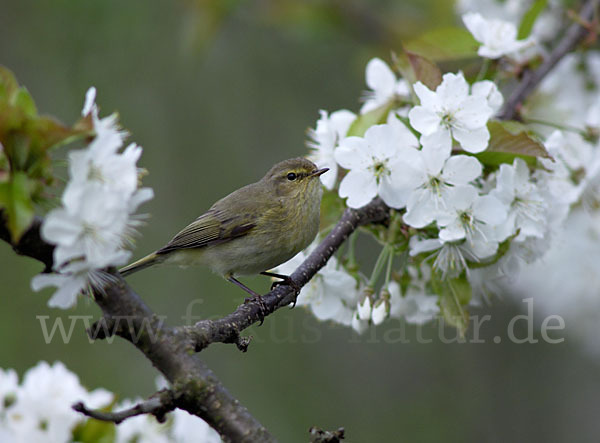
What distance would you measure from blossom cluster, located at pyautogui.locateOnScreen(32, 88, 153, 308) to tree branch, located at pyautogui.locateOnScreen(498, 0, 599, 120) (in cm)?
234

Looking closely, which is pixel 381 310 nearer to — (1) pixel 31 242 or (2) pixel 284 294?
(2) pixel 284 294

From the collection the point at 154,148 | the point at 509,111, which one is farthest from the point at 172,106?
the point at 509,111

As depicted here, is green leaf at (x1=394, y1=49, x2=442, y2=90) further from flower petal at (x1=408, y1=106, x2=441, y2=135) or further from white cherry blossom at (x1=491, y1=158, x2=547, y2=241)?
white cherry blossom at (x1=491, y1=158, x2=547, y2=241)

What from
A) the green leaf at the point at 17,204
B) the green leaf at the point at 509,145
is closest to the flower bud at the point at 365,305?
the green leaf at the point at 509,145

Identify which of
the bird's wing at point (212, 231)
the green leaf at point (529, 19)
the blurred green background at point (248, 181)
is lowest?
the bird's wing at point (212, 231)

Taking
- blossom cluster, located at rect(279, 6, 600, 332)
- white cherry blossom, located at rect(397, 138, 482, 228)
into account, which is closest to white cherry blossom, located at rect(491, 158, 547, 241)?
blossom cluster, located at rect(279, 6, 600, 332)

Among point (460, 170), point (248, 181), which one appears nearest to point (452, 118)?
point (460, 170)

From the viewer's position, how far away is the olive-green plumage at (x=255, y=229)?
354 centimetres

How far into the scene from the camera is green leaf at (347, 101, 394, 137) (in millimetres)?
3146

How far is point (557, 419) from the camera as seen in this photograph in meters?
7.07

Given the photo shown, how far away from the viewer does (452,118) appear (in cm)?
270

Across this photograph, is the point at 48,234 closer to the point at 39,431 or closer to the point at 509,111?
the point at 39,431

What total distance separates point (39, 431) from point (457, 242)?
190 cm

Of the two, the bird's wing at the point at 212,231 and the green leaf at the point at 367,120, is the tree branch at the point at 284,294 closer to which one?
the green leaf at the point at 367,120
